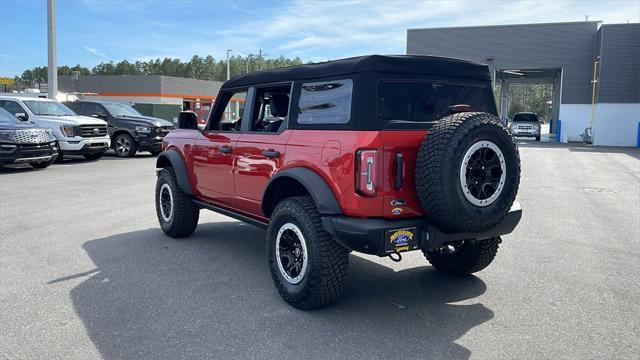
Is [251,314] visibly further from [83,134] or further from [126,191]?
[83,134]

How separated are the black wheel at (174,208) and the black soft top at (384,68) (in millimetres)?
2114

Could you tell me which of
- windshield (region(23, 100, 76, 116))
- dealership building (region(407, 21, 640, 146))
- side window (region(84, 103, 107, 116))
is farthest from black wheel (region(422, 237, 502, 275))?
dealership building (region(407, 21, 640, 146))

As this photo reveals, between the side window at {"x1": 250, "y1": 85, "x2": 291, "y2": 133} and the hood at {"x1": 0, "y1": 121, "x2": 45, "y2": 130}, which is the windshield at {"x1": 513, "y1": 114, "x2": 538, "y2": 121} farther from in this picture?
the side window at {"x1": 250, "y1": 85, "x2": 291, "y2": 133}

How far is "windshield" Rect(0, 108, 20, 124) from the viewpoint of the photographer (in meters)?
14.2

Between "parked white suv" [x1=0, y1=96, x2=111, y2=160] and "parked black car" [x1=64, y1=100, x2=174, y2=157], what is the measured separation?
1.45 m

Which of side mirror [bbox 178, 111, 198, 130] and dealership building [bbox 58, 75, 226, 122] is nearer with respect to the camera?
side mirror [bbox 178, 111, 198, 130]

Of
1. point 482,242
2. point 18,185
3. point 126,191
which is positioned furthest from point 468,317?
point 18,185

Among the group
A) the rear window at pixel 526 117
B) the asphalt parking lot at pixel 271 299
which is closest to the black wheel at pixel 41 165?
the asphalt parking lot at pixel 271 299

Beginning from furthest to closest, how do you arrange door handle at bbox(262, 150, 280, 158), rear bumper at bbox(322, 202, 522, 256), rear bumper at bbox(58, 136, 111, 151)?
1. rear bumper at bbox(58, 136, 111, 151)
2. door handle at bbox(262, 150, 280, 158)
3. rear bumper at bbox(322, 202, 522, 256)

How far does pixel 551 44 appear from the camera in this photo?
34531 mm

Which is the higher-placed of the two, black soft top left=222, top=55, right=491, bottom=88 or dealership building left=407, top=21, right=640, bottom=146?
dealership building left=407, top=21, right=640, bottom=146

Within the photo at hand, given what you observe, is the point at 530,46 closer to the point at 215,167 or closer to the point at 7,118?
the point at 7,118

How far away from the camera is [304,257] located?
14.1 ft

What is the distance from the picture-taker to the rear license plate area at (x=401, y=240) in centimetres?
384
